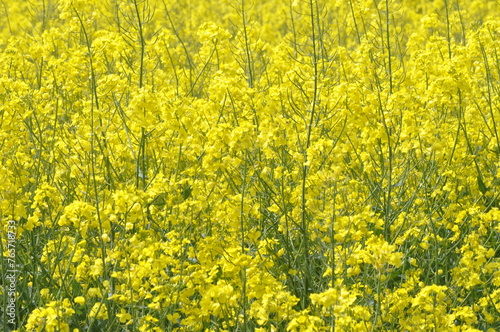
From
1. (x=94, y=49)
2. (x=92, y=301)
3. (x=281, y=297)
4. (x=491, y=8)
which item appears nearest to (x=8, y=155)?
(x=94, y=49)

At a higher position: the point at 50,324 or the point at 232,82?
the point at 232,82

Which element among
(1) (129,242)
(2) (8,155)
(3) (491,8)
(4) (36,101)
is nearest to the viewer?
(1) (129,242)

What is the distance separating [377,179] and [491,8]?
8854 millimetres

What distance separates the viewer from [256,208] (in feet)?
13.2

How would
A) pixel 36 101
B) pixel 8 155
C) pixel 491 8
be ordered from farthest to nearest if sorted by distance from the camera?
pixel 491 8, pixel 36 101, pixel 8 155

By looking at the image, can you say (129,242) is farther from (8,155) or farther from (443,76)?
(443,76)

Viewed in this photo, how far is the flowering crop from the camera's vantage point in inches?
142

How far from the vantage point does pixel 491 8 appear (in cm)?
1298

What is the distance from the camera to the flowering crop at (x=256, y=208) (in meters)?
3.60

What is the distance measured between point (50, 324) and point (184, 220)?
3.51 feet

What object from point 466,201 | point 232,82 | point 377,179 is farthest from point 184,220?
point 466,201

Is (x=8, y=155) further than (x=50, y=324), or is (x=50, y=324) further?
(x=8, y=155)

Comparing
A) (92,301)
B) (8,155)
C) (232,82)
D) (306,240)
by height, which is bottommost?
(92,301)

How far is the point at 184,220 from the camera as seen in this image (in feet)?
13.6
